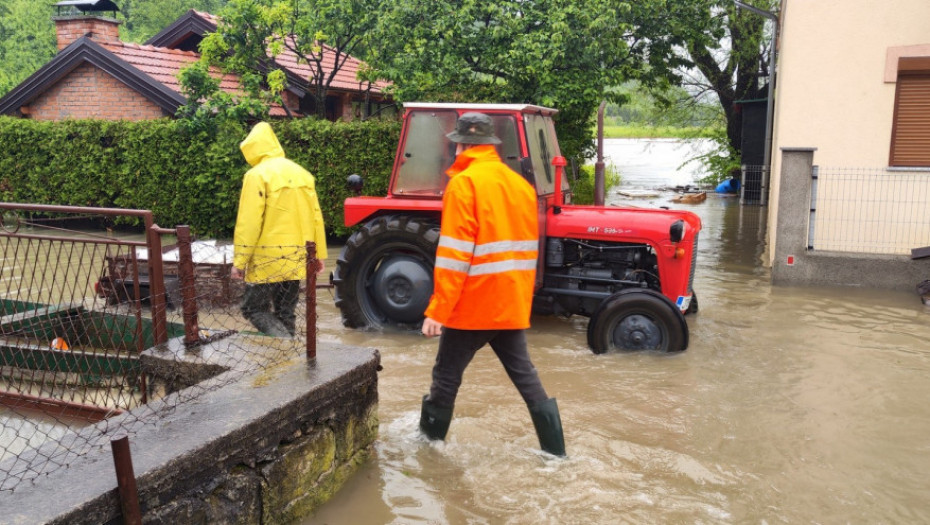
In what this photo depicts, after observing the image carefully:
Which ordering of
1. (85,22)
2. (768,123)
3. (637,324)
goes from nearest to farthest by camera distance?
(637,324) < (85,22) < (768,123)

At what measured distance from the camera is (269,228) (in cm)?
540

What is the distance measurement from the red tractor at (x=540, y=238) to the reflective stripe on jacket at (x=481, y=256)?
2.56 m

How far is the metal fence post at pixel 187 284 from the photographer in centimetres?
404

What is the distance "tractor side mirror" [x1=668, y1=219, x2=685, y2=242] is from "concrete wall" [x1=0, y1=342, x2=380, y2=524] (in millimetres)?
3121

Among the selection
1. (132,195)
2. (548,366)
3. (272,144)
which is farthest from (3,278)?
(548,366)

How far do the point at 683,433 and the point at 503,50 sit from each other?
794 centimetres

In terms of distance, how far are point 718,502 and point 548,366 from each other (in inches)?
92.9

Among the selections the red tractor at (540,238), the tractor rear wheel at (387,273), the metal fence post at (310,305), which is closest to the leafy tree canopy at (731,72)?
the red tractor at (540,238)

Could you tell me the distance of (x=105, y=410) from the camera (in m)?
4.48

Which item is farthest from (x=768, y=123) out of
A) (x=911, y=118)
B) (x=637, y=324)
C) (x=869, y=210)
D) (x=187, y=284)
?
(x=187, y=284)

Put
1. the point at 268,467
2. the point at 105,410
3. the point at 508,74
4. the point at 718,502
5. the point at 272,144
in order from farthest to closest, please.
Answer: the point at 508,74 < the point at 272,144 < the point at 105,410 < the point at 718,502 < the point at 268,467

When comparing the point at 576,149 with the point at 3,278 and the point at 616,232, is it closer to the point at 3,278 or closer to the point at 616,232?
the point at 616,232

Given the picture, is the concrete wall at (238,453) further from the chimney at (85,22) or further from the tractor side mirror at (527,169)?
the chimney at (85,22)

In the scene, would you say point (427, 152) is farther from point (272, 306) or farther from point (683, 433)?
point (683, 433)
